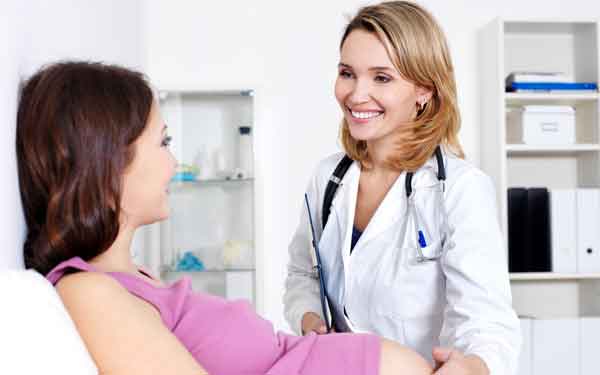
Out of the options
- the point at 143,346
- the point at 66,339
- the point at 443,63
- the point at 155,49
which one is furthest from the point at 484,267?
the point at 155,49

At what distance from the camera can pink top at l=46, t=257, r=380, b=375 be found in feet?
3.79

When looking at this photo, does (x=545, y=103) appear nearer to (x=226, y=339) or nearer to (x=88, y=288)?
(x=226, y=339)

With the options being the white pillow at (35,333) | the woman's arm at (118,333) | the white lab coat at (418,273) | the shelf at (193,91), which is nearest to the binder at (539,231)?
the shelf at (193,91)

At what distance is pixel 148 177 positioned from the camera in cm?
125

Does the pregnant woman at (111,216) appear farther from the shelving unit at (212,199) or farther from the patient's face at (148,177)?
the shelving unit at (212,199)

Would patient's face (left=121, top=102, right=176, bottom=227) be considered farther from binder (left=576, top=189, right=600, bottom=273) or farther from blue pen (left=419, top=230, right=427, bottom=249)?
binder (left=576, top=189, right=600, bottom=273)

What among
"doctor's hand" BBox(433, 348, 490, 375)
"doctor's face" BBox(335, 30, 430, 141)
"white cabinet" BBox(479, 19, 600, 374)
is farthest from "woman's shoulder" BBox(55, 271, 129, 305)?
"white cabinet" BBox(479, 19, 600, 374)

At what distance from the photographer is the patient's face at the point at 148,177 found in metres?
1.23

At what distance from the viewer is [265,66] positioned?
377cm

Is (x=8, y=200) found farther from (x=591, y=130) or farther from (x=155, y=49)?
(x=591, y=130)

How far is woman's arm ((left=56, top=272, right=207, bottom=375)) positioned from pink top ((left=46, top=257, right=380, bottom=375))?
9 centimetres

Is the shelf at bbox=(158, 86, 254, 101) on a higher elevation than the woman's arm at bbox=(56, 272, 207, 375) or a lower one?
higher

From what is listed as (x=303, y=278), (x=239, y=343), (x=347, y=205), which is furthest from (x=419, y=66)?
(x=239, y=343)

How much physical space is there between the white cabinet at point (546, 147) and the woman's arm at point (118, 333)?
2.65m
